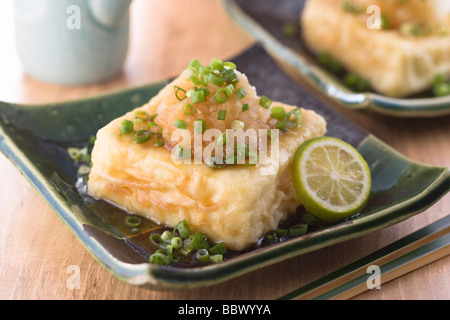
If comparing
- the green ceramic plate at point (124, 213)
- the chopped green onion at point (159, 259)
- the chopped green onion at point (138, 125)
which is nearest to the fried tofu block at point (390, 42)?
the green ceramic plate at point (124, 213)

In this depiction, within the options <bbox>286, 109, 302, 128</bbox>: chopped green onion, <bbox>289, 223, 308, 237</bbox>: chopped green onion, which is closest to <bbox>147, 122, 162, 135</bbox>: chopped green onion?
<bbox>286, 109, 302, 128</bbox>: chopped green onion

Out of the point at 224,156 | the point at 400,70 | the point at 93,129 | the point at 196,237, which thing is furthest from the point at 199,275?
the point at 400,70

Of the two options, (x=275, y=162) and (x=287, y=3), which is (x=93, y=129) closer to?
(x=275, y=162)

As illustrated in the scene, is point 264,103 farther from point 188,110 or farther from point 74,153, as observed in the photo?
point 74,153

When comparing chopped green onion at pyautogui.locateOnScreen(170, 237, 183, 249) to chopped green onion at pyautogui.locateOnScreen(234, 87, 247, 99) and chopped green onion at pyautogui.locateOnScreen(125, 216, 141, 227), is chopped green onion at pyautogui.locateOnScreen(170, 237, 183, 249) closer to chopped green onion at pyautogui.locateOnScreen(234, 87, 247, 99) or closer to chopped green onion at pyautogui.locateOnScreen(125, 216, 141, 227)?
chopped green onion at pyautogui.locateOnScreen(125, 216, 141, 227)

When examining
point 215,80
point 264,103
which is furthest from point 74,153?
point 264,103
